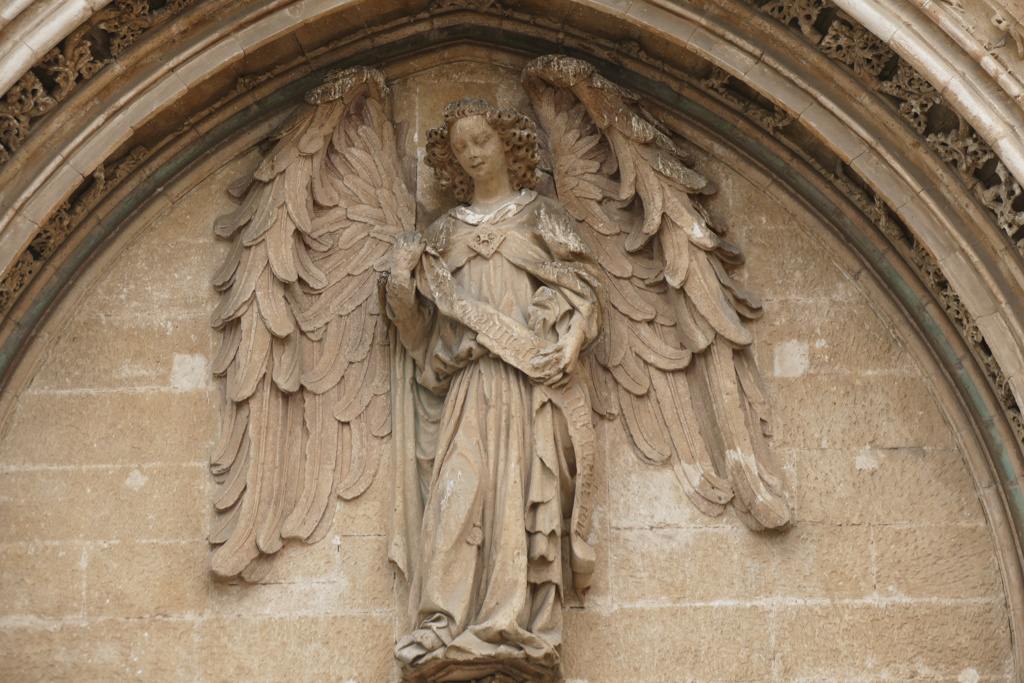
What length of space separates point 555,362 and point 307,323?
1046 mm

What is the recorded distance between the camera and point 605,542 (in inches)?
267

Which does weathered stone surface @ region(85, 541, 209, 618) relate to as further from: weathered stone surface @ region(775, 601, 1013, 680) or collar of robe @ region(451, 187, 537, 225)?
weathered stone surface @ region(775, 601, 1013, 680)

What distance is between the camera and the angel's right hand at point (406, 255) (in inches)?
264

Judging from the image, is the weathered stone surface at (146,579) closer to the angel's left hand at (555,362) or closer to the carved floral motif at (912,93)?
the angel's left hand at (555,362)

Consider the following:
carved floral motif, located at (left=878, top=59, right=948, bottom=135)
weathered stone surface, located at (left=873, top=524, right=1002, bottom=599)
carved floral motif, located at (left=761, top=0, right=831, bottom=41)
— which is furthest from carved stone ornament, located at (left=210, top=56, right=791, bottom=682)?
carved floral motif, located at (left=878, top=59, right=948, bottom=135)

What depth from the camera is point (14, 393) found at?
22.8 feet

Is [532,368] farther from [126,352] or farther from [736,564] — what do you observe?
[126,352]

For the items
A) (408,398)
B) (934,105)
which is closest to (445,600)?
(408,398)

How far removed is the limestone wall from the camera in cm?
662

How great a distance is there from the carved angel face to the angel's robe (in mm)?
160

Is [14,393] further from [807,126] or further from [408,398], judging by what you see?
[807,126]

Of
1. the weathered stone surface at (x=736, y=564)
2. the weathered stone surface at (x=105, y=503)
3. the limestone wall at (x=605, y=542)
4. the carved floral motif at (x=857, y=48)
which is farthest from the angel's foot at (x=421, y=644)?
the carved floral motif at (x=857, y=48)

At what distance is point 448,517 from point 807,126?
6.69 feet

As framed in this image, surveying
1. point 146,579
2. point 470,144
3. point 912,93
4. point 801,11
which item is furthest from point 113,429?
point 912,93
